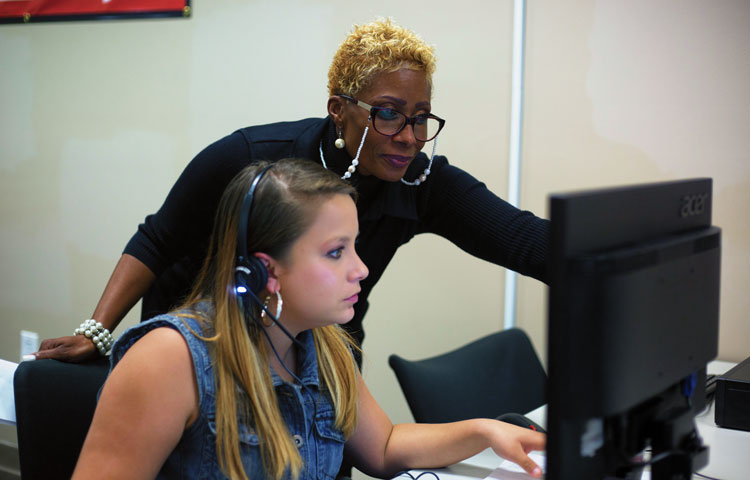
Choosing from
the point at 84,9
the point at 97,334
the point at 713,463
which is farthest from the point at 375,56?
the point at 84,9

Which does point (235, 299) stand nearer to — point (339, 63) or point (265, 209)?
point (265, 209)

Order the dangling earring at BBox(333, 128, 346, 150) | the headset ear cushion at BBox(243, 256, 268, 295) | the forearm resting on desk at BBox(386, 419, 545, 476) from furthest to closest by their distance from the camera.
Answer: the dangling earring at BBox(333, 128, 346, 150) → the forearm resting on desk at BBox(386, 419, 545, 476) → the headset ear cushion at BBox(243, 256, 268, 295)

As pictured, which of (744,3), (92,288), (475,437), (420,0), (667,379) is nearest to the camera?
(667,379)

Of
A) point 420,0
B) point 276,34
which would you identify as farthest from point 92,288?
point 420,0

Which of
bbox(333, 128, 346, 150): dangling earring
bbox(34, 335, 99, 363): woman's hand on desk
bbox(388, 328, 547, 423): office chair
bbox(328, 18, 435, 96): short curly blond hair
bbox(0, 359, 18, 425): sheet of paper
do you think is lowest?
bbox(388, 328, 547, 423): office chair

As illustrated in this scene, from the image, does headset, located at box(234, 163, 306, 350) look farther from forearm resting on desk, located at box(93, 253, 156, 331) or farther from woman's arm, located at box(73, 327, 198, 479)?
forearm resting on desk, located at box(93, 253, 156, 331)

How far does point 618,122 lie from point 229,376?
154cm

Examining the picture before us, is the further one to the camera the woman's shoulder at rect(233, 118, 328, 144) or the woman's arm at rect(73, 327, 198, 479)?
the woman's shoulder at rect(233, 118, 328, 144)

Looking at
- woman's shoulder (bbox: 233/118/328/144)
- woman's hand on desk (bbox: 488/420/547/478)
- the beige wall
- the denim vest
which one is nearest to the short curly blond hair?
woman's shoulder (bbox: 233/118/328/144)

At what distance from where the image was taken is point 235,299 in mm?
1118

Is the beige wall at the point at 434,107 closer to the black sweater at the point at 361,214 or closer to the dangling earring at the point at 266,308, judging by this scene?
the black sweater at the point at 361,214

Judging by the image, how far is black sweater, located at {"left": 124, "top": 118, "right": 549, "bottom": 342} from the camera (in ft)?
4.84

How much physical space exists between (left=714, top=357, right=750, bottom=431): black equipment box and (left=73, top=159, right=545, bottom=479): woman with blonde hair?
0.53 meters

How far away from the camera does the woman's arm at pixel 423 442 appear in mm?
1205
